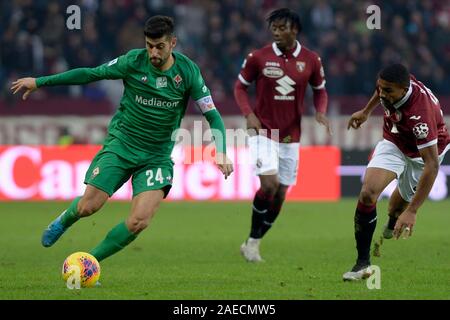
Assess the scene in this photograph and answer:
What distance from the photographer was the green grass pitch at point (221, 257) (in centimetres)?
862

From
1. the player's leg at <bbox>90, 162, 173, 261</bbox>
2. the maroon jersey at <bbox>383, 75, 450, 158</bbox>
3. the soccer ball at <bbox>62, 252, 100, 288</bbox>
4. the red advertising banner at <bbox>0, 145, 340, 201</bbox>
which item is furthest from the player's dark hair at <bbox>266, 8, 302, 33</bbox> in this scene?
the red advertising banner at <bbox>0, 145, 340, 201</bbox>

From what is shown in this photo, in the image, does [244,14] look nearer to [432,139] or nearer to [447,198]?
[447,198]

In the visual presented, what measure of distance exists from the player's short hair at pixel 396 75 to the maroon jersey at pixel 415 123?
173mm

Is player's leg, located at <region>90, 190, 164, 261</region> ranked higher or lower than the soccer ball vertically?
higher

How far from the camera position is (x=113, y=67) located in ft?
30.2

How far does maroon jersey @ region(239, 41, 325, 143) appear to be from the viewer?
11938 mm

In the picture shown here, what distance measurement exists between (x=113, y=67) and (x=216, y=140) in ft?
3.63

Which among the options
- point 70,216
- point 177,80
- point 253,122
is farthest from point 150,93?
point 253,122

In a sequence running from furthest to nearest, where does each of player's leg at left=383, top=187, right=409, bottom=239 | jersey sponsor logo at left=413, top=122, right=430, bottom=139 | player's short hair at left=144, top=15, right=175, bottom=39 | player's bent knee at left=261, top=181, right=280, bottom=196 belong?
player's bent knee at left=261, top=181, right=280, bottom=196
player's leg at left=383, top=187, right=409, bottom=239
player's short hair at left=144, top=15, right=175, bottom=39
jersey sponsor logo at left=413, top=122, right=430, bottom=139

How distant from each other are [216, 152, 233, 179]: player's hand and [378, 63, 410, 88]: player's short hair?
144cm

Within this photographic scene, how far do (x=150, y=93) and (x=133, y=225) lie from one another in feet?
3.82

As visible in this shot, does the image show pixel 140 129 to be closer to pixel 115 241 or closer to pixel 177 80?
pixel 177 80

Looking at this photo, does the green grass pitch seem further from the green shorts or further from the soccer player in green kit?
the green shorts

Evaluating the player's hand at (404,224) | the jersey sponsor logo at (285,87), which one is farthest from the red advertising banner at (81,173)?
the player's hand at (404,224)
